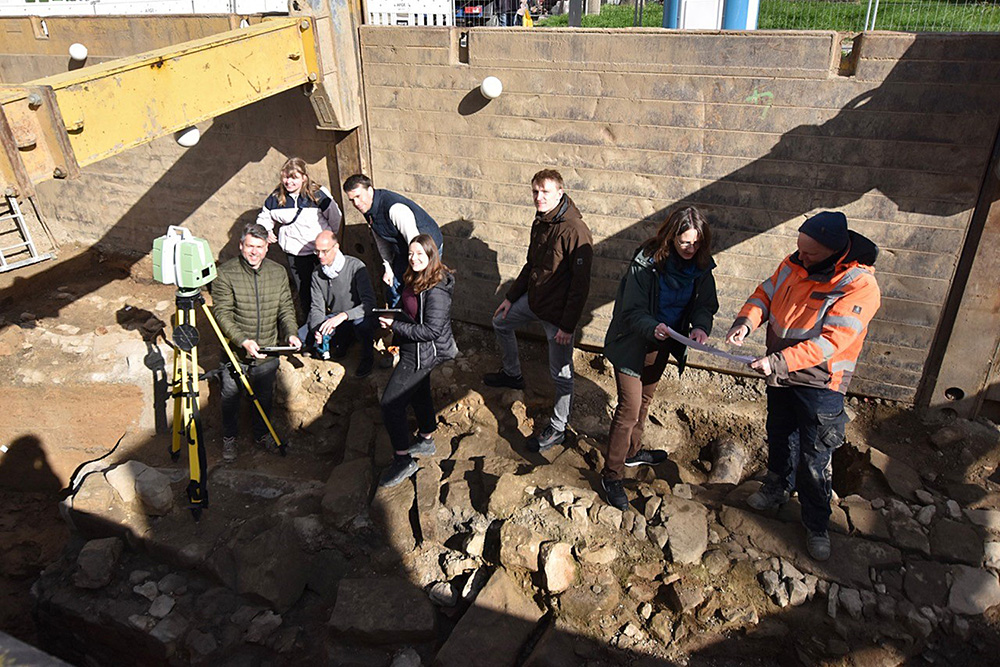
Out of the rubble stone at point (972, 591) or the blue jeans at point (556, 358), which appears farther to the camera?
the blue jeans at point (556, 358)

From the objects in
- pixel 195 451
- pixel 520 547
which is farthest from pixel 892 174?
pixel 195 451

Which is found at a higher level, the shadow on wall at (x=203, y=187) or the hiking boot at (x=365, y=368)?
the shadow on wall at (x=203, y=187)

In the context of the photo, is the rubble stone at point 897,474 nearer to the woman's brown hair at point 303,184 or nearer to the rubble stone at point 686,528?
the rubble stone at point 686,528

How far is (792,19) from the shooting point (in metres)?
8.23

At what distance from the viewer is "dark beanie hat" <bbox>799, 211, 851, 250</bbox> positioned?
11.3ft

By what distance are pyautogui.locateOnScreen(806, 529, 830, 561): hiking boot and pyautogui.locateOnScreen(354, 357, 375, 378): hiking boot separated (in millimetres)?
3691

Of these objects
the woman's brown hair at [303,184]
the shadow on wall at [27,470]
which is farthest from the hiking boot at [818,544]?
the shadow on wall at [27,470]

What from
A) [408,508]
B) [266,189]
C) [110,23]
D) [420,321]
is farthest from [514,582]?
[110,23]

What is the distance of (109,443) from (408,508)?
3.24m

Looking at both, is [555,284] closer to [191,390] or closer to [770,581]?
[770,581]

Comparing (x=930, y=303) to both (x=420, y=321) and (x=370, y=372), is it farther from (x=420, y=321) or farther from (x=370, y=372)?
(x=370, y=372)

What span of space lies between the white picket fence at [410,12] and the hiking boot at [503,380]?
10.9ft

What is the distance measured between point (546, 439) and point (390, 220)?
2.07 m

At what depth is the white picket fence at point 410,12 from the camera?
6.40 meters
